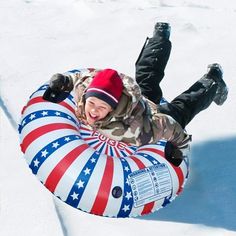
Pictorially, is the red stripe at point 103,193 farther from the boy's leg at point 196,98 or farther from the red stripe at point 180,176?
the boy's leg at point 196,98

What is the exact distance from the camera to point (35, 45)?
196 inches

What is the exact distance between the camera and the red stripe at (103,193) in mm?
3008

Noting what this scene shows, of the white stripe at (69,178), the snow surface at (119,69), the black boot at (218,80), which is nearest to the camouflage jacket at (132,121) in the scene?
the white stripe at (69,178)

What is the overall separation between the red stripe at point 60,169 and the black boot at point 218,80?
4.73 ft

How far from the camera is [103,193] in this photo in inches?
118

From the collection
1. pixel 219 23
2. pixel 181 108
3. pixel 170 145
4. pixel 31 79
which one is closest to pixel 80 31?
pixel 31 79

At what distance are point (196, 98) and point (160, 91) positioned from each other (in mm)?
279

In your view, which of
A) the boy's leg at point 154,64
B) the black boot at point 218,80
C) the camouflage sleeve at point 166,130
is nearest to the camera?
the camouflage sleeve at point 166,130

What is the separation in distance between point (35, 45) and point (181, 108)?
77.1 inches

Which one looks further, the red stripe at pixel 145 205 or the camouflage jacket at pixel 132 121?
the red stripe at pixel 145 205

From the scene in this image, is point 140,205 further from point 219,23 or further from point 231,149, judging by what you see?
point 219,23

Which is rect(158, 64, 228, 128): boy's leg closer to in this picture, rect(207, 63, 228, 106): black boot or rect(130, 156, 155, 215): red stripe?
rect(207, 63, 228, 106): black boot

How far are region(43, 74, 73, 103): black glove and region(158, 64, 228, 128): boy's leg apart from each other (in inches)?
26.4

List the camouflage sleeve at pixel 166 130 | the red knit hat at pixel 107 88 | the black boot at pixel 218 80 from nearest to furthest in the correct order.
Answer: the red knit hat at pixel 107 88, the camouflage sleeve at pixel 166 130, the black boot at pixel 218 80
